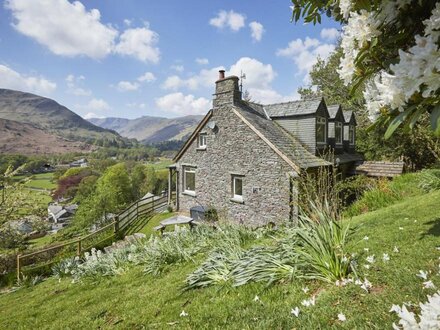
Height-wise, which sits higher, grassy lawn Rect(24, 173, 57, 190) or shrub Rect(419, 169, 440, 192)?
shrub Rect(419, 169, 440, 192)

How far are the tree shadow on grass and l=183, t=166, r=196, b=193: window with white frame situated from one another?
14551mm

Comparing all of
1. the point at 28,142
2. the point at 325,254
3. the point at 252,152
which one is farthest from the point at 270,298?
the point at 28,142

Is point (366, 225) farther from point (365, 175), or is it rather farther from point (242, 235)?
point (365, 175)

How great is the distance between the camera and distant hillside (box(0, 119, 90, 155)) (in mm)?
146712

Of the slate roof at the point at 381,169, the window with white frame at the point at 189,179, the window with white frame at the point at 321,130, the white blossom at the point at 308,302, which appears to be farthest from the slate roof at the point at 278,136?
the white blossom at the point at 308,302

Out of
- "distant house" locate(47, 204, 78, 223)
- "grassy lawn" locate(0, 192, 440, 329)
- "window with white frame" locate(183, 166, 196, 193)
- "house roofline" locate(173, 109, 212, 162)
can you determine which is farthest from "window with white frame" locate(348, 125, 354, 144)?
"distant house" locate(47, 204, 78, 223)

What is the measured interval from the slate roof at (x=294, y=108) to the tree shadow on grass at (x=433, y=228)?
9902 millimetres

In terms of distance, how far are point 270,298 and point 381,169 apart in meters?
15.0

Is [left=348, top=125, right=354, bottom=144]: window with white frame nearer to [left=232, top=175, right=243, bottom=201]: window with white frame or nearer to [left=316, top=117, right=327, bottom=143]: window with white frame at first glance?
[left=316, top=117, right=327, bottom=143]: window with white frame

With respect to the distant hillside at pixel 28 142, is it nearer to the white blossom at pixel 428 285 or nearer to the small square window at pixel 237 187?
the small square window at pixel 237 187

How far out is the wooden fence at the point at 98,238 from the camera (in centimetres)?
1343

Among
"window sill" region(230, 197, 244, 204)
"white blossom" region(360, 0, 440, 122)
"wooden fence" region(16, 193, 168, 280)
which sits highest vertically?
"white blossom" region(360, 0, 440, 122)

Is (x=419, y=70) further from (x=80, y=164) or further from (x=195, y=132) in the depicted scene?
(x=80, y=164)

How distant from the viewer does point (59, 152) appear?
161375 millimetres
